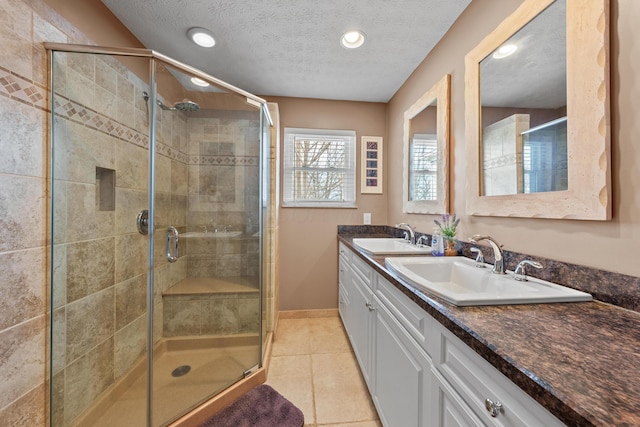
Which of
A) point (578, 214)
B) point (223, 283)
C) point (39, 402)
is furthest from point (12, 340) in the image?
point (578, 214)

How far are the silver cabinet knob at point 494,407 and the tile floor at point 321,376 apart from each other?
1094 millimetres

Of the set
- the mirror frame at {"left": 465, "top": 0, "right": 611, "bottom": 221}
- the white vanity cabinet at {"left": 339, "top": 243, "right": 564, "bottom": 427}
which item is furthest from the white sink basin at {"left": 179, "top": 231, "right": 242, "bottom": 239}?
the mirror frame at {"left": 465, "top": 0, "right": 611, "bottom": 221}

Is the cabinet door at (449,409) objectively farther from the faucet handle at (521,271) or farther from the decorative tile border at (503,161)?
the decorative tile border at (503,161)

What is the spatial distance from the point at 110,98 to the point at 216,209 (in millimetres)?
916

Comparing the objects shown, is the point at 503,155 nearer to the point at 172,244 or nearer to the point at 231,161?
the point at 231,161

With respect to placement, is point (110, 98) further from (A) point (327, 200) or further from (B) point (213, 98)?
(A) point (327, 200)

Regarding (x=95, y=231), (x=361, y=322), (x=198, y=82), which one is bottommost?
(x=361, y=322)

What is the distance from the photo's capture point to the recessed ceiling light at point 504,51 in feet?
3.80

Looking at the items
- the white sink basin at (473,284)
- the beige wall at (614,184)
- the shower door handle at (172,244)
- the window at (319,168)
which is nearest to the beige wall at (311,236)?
the window at (319,168)

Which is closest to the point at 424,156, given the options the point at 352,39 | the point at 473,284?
the point at 352,39

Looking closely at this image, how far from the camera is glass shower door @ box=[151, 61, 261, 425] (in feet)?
4.82

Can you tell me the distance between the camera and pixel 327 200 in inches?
105

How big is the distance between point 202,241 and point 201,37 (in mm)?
1461

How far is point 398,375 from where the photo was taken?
1.07m
